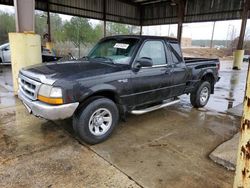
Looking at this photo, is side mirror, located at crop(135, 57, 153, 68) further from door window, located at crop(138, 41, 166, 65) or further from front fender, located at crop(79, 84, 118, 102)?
front fender, located at crop(79, 84, 118, 102)

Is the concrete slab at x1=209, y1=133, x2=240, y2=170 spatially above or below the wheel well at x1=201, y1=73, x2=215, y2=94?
below

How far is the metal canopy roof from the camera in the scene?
52.9 ft

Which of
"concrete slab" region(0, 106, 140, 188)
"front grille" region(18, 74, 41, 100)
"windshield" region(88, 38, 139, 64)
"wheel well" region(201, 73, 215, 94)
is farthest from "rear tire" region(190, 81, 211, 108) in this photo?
"front grille" region(18, 74, 41, 100)

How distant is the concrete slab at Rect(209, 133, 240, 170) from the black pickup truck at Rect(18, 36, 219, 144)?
1483 millimetres

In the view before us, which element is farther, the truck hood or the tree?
the tree

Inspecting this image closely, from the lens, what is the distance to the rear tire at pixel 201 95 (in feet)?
18.7

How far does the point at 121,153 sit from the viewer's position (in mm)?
3375

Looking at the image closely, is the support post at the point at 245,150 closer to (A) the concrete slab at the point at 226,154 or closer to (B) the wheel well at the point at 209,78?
(A) the concrete slab at the point at 226,154

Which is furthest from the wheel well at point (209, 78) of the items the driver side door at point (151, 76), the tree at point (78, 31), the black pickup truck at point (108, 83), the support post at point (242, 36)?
the tree at point (78, 31)

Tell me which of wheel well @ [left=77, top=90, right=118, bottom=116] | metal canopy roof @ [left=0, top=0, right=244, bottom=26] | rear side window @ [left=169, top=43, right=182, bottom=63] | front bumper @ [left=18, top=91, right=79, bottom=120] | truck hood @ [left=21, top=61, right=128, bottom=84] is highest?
metal canopy roof @ [left=0, top=0, right=244, bottom=26]

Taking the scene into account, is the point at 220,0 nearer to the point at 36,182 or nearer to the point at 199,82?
the point at 199,82

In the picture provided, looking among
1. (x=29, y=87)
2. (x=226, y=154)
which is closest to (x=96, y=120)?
(x=29, y=87)

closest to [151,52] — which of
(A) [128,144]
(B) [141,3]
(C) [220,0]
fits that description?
(A) [128,144]

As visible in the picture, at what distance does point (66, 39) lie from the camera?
2142cm
